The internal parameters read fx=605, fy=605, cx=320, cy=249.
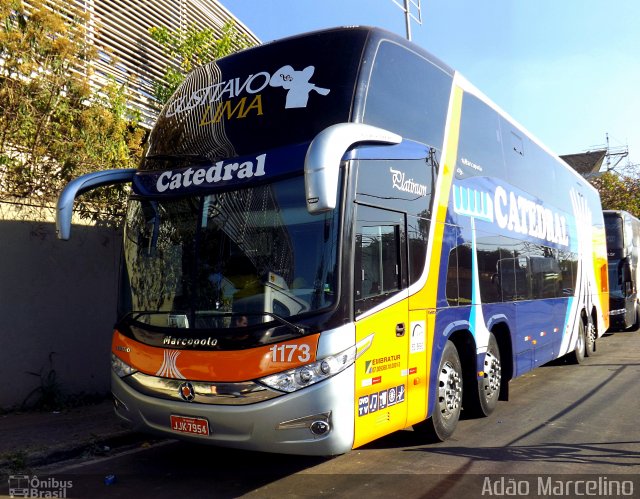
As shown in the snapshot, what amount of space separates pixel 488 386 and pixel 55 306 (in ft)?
20.3

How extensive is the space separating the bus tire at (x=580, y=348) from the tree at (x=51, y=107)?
32.5ft

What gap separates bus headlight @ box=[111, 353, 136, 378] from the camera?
5625 mm

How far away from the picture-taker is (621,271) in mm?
19516

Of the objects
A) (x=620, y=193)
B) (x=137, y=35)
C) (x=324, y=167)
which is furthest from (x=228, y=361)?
(x=620, y=193)

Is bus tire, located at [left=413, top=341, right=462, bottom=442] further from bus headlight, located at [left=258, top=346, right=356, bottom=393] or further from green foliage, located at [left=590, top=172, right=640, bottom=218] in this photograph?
green foliage, located at [left=590, top=172, right=640, bottom=218]

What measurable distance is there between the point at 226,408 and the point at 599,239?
44.7 ft

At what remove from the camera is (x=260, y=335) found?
484cm

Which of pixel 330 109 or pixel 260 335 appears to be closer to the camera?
pixel 260 335

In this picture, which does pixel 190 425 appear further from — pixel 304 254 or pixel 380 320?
pixel 380 320

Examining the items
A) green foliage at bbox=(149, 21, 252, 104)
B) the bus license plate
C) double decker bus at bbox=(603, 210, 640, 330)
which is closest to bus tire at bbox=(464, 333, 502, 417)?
the bus license plate

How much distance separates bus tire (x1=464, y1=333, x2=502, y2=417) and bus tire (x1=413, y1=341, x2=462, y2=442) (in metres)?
0.47

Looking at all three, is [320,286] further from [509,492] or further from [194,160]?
[509,492]

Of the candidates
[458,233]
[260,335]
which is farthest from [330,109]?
[458,233]

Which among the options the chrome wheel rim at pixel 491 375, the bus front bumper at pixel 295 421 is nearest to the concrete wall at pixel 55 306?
the bus front bumper at pixel 295 421
